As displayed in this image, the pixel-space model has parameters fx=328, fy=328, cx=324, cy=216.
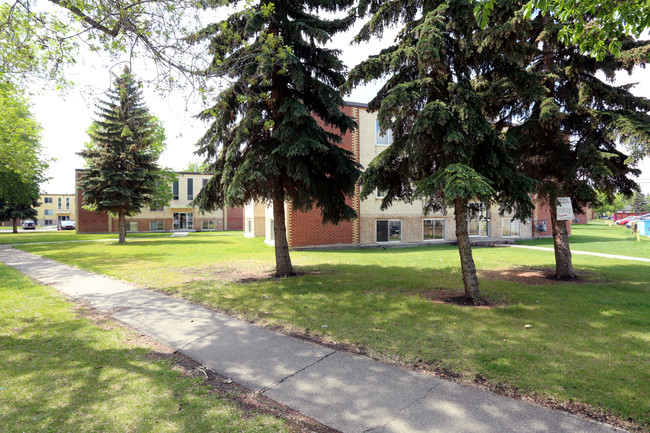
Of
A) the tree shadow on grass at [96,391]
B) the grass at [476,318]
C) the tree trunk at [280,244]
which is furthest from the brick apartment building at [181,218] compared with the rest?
the tree shadow on grass at [96,391]

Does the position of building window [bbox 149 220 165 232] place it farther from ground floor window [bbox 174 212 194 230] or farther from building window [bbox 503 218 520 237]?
building window [bbox 503 218 520 237]

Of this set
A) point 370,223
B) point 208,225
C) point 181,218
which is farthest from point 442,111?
point 181,218

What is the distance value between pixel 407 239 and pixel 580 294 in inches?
557

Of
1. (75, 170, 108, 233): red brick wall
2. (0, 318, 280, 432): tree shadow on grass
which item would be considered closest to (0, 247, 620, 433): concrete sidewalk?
(0, 318, 280, 432): tree shadow on grass

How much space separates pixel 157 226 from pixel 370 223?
1526 inches

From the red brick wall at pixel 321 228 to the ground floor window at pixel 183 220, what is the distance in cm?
3549

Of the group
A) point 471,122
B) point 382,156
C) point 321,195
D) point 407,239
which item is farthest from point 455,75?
point 407,239

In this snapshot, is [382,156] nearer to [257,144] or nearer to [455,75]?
[455,75]

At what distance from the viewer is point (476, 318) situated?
6316 millimetres

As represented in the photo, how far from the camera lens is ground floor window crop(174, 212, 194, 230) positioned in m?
49.8

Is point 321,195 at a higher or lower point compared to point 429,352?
higher

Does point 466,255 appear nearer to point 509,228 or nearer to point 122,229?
point 509,228

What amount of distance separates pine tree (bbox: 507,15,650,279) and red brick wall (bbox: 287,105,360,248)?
434 inches

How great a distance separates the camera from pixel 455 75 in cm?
794
